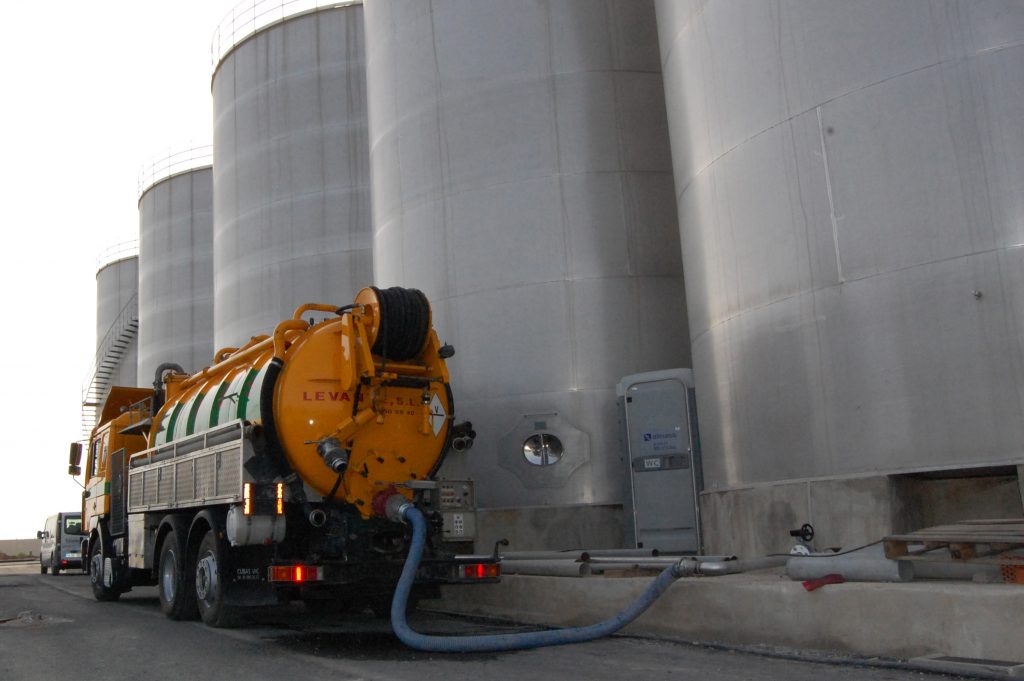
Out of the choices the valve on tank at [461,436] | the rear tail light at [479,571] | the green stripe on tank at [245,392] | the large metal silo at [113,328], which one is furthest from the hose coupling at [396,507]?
the large metal silo at [113,328]

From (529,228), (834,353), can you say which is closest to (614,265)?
(529,228)

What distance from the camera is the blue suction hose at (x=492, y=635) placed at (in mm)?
8219

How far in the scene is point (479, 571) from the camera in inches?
386

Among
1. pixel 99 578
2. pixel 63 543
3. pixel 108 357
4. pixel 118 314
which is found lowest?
pixel 99 578

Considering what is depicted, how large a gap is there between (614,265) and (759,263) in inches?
163

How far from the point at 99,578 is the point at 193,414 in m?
4.96

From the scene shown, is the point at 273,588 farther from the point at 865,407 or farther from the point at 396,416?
the point at 865,407

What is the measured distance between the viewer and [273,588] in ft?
31.3

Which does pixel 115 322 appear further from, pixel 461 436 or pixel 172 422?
pixel 461 436

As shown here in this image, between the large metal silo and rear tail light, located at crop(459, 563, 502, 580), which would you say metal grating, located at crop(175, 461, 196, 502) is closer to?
rear tail light, located at crop(459, 563, 502, 580)

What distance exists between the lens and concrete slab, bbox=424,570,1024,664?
6590mm

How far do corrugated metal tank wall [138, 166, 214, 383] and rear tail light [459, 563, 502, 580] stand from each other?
2688 cm

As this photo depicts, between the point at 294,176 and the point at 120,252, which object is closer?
the point at 294,176

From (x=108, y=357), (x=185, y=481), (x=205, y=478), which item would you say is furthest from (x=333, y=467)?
(x=108, y=357)
